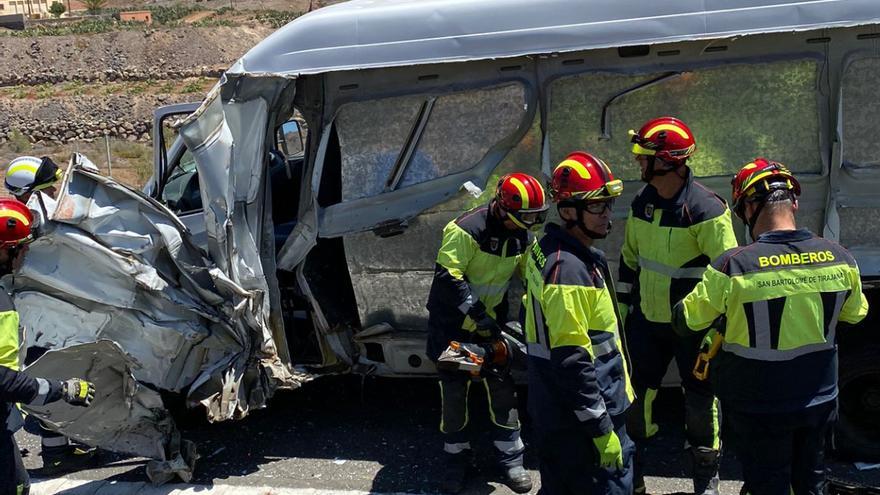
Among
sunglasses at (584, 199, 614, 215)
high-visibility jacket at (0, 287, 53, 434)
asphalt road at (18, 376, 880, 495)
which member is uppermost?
sunglasses at (584, 199, 614, 215)

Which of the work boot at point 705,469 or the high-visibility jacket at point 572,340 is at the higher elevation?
the high-visibility jacket at point 572,340

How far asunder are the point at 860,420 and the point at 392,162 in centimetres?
294

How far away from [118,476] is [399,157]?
2561mm

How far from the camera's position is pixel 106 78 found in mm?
36062

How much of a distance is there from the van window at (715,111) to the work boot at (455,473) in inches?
69.7

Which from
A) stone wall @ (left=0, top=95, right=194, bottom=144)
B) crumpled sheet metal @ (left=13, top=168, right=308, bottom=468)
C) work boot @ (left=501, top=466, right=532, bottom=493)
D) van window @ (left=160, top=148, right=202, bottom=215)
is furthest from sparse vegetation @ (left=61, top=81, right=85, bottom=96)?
work boot @ (left=501, top=466, right=532, bottom=493)

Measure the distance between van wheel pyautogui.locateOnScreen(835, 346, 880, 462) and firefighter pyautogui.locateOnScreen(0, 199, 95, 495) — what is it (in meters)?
3.98

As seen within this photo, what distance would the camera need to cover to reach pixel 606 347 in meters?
3.08

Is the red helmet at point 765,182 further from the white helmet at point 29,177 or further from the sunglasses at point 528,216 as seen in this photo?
the white helmet at point 29,177

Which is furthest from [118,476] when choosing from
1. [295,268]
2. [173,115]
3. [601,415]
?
[601,415]

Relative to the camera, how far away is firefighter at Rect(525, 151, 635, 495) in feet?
9.68

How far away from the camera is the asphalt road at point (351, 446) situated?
4.46m

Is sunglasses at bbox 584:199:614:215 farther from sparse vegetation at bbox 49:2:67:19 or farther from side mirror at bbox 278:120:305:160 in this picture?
sparse vegetation at bbox 49:2:67:19

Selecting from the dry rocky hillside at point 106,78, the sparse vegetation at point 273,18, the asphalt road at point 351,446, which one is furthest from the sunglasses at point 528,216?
the sparse vegetation at point 273,18
